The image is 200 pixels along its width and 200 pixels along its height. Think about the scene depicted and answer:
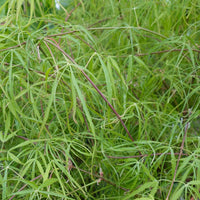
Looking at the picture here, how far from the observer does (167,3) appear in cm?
113

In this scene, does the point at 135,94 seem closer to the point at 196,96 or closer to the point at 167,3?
the point at 196,96

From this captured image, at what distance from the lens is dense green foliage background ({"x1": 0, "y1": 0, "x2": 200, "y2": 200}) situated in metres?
0.74

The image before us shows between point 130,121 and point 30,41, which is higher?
point 30,41

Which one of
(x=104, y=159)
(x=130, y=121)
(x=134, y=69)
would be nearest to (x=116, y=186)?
(x=104, y=159)

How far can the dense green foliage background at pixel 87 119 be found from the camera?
74cm

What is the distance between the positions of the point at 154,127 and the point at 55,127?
1.02ft

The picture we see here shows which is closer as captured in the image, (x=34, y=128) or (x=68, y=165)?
(x=68, y=165)

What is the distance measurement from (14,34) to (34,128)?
0.86 feet

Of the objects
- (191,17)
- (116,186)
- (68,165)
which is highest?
(191,17)

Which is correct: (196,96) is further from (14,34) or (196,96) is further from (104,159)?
(14,34)

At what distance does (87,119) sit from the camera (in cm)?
88

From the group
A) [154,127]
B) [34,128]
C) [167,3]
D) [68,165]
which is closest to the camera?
[68,165]

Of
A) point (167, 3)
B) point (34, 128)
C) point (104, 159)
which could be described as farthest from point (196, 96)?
point (34, 128)

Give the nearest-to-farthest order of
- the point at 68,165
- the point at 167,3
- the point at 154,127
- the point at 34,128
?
the point at 68,165
the point at 34,128
the point at 154,127
the point at 167,3
